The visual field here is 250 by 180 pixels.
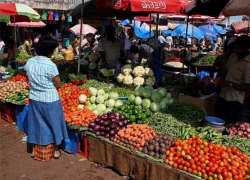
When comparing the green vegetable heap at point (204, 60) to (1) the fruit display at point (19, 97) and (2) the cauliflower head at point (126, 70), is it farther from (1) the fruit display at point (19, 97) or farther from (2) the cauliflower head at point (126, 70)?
(1) the fruit display at point (19, 97)

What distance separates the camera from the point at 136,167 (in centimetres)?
365

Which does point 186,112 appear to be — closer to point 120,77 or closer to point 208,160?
point 208,160

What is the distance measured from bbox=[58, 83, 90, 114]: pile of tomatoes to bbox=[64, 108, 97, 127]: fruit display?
35 centimetres

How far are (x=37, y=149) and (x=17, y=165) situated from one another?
44 cm

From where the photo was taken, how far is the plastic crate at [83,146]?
4.47m

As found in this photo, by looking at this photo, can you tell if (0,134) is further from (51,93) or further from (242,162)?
(242,162)

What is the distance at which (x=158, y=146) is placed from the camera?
3.54 metres

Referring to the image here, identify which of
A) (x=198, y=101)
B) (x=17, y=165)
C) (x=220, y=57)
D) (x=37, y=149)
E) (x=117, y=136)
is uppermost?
(x=220, y=57)

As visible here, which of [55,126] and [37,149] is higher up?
[55,126]

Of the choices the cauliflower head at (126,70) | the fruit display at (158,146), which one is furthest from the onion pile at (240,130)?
the cauliflower head at (126,70)

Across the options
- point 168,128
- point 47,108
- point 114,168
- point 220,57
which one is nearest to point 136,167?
point 114,168

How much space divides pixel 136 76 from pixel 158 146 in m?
2.97

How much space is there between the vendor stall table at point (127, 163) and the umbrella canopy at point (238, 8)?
2.57 m

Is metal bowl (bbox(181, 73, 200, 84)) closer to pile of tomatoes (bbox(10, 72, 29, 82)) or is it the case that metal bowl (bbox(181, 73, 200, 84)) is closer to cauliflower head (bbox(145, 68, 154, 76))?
cauliflower head (bbox(145, 68, 154, 76))
